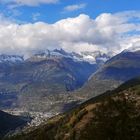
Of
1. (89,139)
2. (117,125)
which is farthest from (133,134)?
(89,139)

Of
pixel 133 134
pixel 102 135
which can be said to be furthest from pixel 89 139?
pixel 133 134

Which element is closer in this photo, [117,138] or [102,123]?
[117,138]

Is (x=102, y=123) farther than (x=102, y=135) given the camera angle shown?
Yes

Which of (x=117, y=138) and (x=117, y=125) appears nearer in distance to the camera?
(x=117, y=138)

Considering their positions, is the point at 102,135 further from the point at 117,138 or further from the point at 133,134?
the point at 133,134

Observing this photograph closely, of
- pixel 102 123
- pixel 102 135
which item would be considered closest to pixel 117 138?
pixel 102 135

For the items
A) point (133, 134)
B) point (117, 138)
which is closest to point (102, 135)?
point (117, 138)

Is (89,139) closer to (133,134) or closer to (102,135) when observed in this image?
(102,135)
